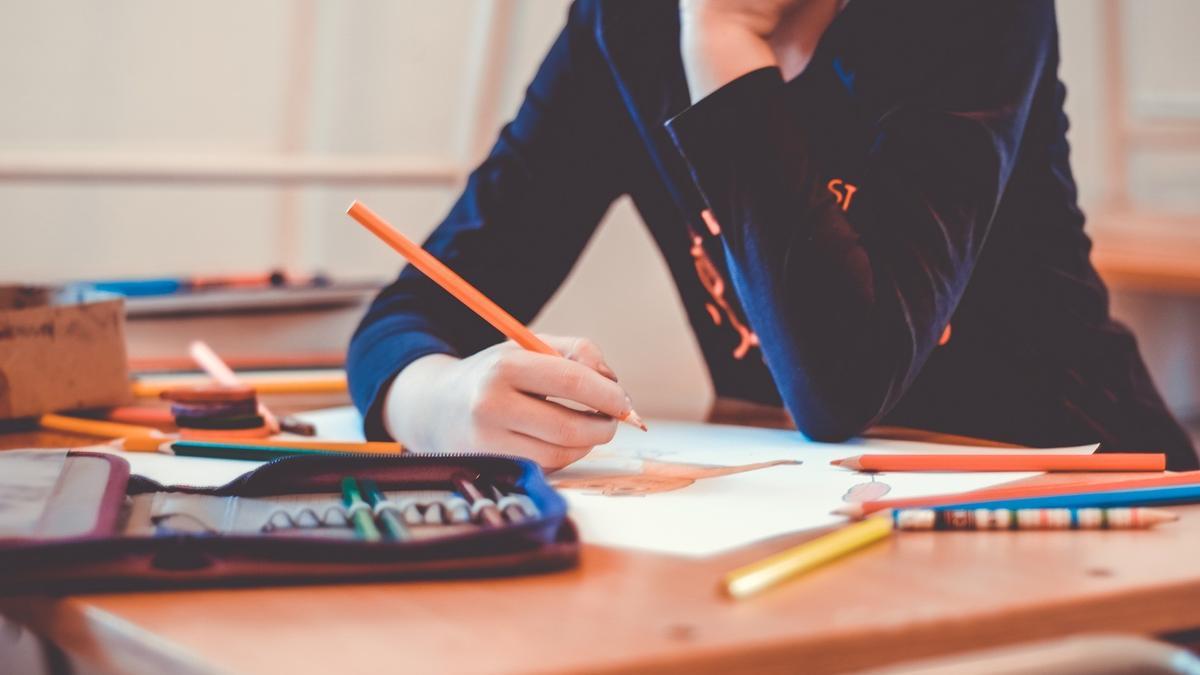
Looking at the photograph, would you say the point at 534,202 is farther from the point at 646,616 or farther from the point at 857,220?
the point at 646,616

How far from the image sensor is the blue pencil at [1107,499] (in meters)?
0.55

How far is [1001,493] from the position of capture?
57cm

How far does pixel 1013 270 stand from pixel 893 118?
0.20 m

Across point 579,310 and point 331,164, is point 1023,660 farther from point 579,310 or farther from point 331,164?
point 579,310

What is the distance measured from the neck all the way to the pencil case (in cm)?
46

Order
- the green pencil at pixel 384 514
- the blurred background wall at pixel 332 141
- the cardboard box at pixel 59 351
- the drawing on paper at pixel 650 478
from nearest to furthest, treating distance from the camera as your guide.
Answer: the green pencil at pixel 384 514 → the drawing on paper at pixel 650 478 → the cardboard box at pixel 59 351 → the blurred background wall at pixel 332 141

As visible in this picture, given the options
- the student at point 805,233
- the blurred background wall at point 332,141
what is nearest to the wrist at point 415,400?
the student at point 805,233

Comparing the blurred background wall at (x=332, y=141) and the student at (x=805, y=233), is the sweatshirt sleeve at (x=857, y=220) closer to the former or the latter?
the student at (x=805, y=233)

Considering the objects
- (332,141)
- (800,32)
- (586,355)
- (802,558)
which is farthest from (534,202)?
(332,141)

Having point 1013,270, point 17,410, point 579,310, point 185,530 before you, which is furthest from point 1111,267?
point 185,530

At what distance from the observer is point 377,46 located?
6.40ft

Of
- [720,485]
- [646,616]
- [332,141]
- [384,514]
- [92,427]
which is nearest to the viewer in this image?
[646,616]

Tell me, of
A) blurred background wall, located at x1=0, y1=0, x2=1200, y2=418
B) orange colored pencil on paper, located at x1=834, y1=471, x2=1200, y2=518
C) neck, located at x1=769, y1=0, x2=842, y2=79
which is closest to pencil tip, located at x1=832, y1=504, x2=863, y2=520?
orange colored pencil on paper, located at x1=834, y1=471, x2=1200, y2=518

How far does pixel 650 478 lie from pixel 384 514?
0.18 m
